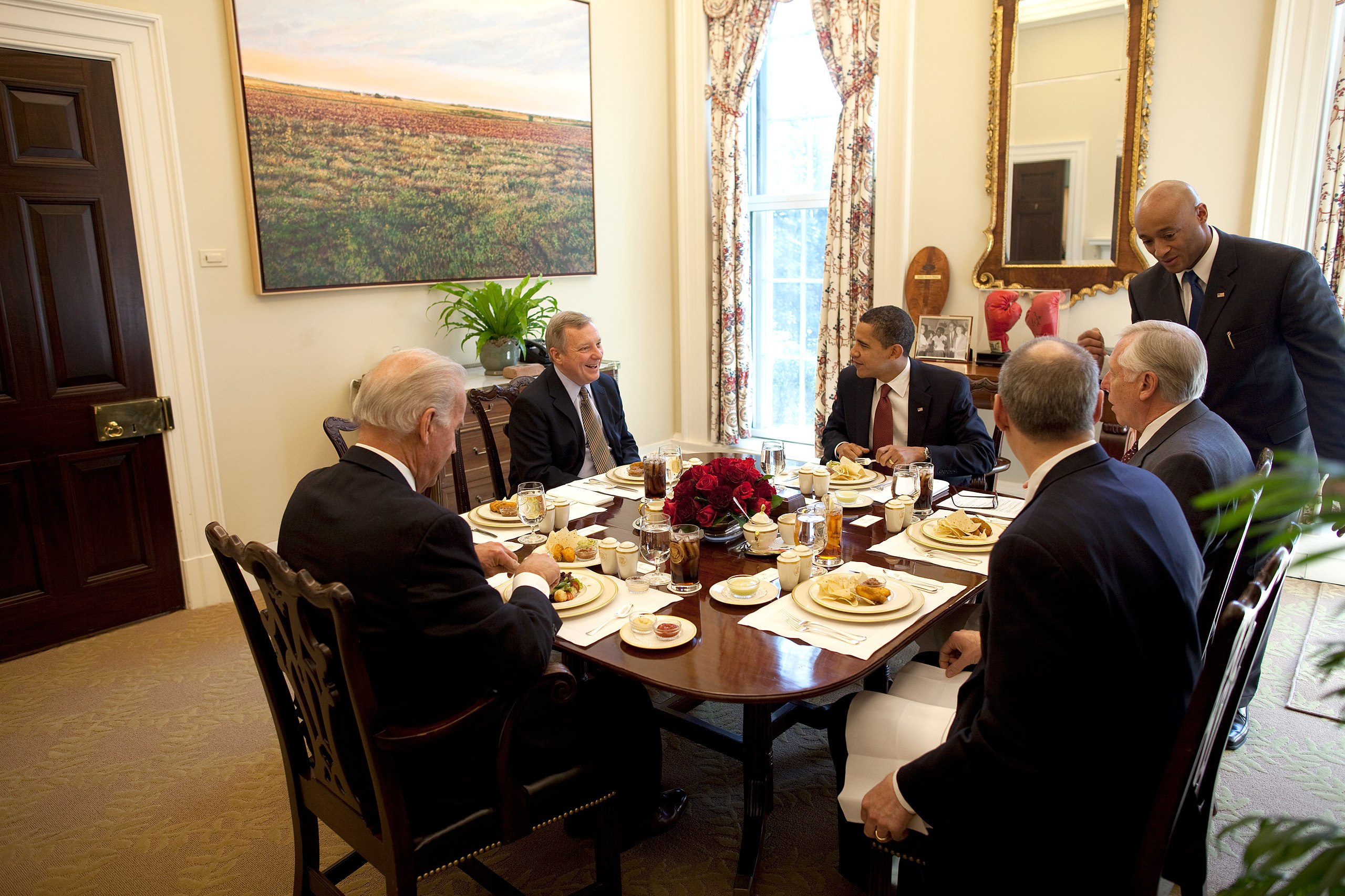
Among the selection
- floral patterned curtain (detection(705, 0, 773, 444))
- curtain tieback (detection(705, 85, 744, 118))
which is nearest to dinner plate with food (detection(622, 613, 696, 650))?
floral patterned curtain (detection(705, 0, 773, 444))

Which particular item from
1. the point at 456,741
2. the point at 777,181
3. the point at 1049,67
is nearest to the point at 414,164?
the point at 777,181

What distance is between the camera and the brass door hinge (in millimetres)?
3746

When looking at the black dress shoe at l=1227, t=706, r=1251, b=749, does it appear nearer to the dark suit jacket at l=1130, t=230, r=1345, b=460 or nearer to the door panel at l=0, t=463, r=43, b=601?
the dark suit jacket at l=1130, t=230, r=1345, b=460

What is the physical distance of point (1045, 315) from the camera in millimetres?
4496

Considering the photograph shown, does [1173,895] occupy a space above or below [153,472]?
below

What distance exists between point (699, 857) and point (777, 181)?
458 centimetres

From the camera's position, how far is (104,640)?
12.4ft

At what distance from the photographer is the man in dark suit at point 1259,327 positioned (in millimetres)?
2826

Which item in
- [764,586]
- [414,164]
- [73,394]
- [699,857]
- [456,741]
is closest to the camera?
[456,741]

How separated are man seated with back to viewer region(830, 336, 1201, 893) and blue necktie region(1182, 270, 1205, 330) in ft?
5.84

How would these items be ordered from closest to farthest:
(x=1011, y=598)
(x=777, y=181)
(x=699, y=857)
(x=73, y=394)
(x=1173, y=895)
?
1. (x=1011, y=598)
2. (x=1173, y=895)
3. (x=699, y=857)
4. (x=73, y=394)
5. (x=777, y=181)

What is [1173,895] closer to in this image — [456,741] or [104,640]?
[456,741]

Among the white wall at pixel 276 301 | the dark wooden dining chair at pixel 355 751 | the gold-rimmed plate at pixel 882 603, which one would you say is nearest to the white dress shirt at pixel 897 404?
the gold-rimmed plate at pixel 882 603

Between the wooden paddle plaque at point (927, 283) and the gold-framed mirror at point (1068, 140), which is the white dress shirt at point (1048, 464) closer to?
the gold-framed mirror at point (1068, 140)
